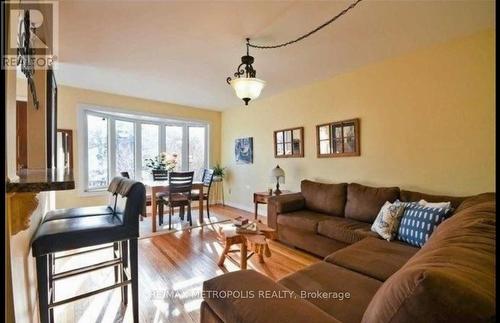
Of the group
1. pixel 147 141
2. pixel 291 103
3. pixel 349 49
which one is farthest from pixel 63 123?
pixel 349 49

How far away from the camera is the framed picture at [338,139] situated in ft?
10.9

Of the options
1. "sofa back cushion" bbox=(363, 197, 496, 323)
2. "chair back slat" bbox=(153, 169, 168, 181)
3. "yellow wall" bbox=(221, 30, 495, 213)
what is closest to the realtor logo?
"sofa back cushion" bbox=(363, 197, 496, 323)

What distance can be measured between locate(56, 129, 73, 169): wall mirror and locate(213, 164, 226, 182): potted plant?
8.83ft

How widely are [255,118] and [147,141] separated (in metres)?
2.39

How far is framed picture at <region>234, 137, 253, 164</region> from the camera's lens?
5.10m

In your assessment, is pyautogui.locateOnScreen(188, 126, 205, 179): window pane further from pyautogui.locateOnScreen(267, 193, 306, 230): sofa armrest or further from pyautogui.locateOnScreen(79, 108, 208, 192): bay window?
pyautogui.locateOnScreen(267, 193, 306, 230): sofa armrest

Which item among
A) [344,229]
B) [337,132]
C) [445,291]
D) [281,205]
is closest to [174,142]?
[281,205]

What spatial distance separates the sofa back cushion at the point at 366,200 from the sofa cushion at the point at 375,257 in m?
0.67

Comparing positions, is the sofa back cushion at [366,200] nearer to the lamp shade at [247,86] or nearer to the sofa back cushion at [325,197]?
the sofa back cushion at [325,197]

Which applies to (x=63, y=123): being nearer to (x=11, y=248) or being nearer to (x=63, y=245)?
(x=63, y=245)

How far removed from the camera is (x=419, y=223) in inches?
80.0

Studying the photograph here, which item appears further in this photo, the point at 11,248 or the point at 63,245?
the point at 63,245

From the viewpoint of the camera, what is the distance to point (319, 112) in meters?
3.80

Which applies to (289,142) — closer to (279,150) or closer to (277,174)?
(279,150)
